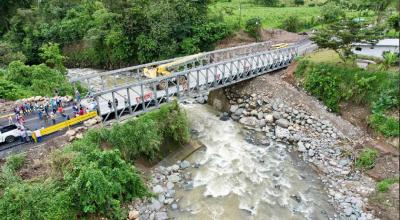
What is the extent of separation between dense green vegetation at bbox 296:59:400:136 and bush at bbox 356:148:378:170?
6.30 ft

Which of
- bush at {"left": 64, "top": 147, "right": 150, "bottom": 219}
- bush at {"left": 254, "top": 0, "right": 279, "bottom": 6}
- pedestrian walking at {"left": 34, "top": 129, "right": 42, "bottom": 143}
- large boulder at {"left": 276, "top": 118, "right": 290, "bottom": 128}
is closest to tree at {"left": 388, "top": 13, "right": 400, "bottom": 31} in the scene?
large boulder at {"left": 276, "top": 118, "right": 290, "bottom": 128}

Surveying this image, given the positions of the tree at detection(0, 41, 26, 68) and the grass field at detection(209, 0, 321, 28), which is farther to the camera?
the grass field at detection(209, 0, 321, 28)

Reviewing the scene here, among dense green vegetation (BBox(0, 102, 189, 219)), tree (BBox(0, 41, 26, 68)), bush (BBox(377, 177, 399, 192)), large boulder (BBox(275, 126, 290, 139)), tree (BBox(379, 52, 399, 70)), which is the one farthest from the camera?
tree (BBox(0, 41, 26, 68))

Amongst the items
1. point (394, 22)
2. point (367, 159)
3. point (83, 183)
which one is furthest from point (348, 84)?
point (83, 183)

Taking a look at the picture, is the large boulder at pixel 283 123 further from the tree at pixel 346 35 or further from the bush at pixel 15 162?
the bush at pixel 15 162

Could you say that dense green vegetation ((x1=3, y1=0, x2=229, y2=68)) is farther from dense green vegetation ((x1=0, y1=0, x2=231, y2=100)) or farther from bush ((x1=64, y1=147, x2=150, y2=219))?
bush ((x1=64, y1=147, x2=150, y2=219))

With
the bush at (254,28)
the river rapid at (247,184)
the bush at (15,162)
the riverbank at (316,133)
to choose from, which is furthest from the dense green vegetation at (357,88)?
the bush at (15,162)

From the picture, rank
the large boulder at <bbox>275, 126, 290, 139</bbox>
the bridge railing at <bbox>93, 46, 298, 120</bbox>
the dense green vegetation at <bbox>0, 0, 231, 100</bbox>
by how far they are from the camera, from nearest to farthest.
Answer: the bridge railing at <bbox>93, 46, 298, 120</bbox> → the large boulder at <bbox>275, 126, 290, 139</bbox> → the dense green vegetation at <bbox>0, 0, 231, 100</bbox>

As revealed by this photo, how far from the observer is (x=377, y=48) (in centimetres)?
3177

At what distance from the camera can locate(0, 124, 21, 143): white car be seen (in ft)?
65.3

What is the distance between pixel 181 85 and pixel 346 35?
1555 cm

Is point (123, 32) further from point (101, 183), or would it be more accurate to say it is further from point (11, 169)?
point (101, 183)

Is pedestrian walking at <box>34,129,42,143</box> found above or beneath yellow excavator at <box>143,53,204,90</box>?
beneath

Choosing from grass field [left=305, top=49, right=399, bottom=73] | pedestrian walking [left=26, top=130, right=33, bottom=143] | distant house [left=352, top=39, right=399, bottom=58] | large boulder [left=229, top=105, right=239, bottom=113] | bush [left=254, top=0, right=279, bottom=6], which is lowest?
large boulder [left=229, top=105, right=239, bottom=113]
